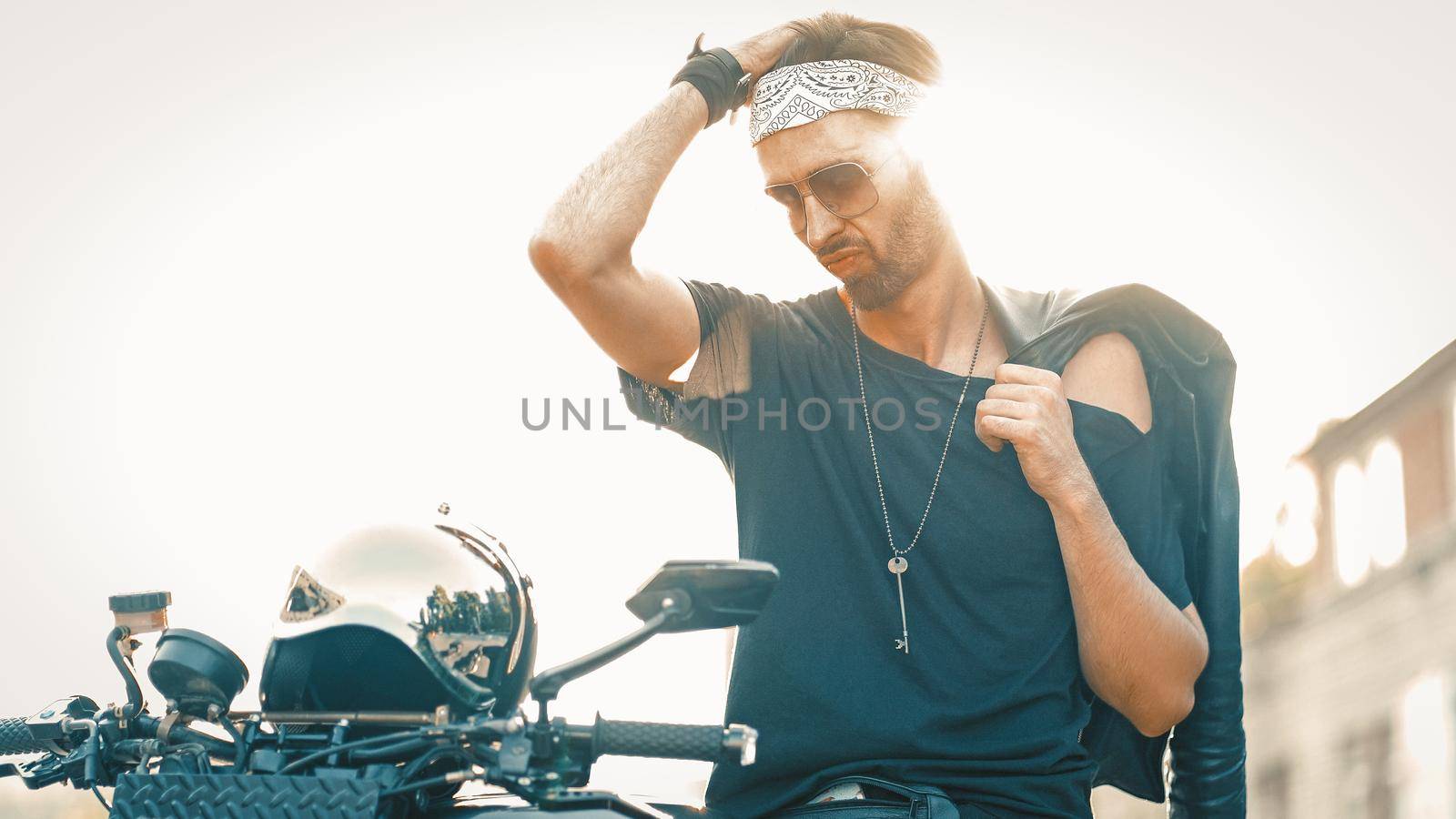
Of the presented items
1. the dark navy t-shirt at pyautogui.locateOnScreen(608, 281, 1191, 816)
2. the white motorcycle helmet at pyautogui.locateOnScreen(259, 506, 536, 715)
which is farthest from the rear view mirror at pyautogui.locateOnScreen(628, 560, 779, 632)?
the dark navy t-shirt at pyautogui.locateOnScreen(608, 281, 1191, 816)

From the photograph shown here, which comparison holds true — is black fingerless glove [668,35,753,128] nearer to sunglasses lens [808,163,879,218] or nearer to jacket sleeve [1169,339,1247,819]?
sunglasses lens [808,163,879,218]

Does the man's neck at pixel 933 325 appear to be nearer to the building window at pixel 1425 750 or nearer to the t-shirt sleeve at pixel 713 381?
the t-shirt sleeve at pixel 713 381

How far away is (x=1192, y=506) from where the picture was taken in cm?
278

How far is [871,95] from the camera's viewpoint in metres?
2.95

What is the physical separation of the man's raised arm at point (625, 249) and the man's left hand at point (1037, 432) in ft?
2.30

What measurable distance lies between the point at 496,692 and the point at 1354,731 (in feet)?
68.9

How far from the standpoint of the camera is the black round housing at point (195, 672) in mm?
1707

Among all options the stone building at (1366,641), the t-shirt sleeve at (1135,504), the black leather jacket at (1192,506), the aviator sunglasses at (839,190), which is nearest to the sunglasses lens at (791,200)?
the aviator sunglasses at (839,190)

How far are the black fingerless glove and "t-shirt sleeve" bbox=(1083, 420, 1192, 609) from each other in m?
1.05

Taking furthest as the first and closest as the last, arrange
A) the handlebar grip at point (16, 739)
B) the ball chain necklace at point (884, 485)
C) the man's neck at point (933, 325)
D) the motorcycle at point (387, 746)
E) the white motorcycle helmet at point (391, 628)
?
the man's neck at point (933, 325), the ball chain necklace at point (884, 485), the handlebar grip at point (16, 739), the white motorcycle helmet at point (391, 628), the motorcycle at point (387, 746)

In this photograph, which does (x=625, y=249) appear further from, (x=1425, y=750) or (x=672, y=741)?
(x=1425, y=750)

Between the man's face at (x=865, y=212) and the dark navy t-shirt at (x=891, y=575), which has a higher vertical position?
the man's face at (x=865, y=212)

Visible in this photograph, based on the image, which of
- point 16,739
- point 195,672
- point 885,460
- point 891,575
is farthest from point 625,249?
point 16,739

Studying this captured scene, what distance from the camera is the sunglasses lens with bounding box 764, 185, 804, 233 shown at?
9.41 ft
